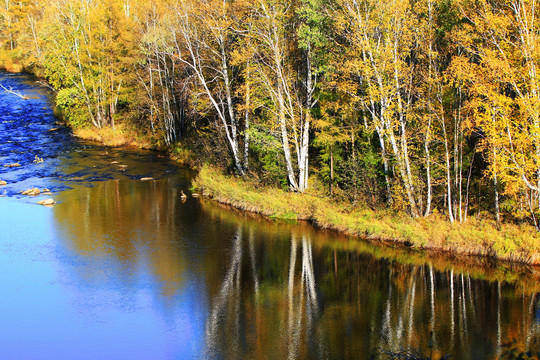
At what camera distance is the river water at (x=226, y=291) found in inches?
588

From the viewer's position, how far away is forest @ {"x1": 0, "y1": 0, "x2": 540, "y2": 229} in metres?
21.2

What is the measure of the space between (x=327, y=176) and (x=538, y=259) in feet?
41.4

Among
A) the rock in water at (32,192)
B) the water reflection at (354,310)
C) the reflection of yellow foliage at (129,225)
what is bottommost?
the water reflection at (354,310)

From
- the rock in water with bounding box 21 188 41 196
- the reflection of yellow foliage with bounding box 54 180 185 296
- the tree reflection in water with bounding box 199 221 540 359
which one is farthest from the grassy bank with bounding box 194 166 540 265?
the rock in water with bounding box 21 188 41 196

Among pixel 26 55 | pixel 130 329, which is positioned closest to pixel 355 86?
pixel 130 329

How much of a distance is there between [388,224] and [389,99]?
20.5 ft

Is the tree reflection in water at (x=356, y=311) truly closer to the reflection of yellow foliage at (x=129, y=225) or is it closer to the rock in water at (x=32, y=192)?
the reflection of yellow foliage at (x=129, y=225)

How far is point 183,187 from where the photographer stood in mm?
36031

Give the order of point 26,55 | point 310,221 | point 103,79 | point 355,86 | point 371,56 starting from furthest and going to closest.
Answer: point 26,55 → point 103,79 → point 310,221 → point 355,86 → point 371,56

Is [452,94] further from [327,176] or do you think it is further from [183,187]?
[183,187]

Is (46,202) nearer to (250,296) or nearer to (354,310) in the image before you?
(250,296)

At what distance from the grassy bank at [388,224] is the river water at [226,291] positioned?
0.72 metres

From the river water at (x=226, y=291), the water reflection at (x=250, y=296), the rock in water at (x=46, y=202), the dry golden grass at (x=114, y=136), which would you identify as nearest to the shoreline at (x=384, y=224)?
the river water at (x=226, y=291)

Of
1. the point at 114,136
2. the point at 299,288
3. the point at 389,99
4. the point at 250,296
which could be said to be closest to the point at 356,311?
the point at 299,288
